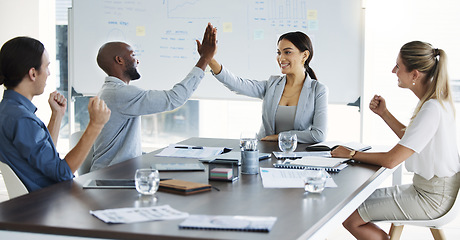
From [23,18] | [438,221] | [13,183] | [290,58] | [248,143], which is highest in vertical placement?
[23,18]

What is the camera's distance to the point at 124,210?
169 centimetres

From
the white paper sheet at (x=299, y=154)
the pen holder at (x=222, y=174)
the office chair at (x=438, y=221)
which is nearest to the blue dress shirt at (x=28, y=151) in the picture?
the pen holder at (x=222, y=174)

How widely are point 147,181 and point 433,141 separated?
1.41 m

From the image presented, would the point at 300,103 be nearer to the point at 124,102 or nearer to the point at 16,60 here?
the point at 124,102

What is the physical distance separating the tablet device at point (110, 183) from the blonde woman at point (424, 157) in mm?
1142

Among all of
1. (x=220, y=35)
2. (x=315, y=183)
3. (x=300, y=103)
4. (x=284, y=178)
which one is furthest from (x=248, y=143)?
(x=220, y=35)

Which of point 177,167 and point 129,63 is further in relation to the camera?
point 129,63

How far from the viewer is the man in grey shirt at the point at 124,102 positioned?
302cm

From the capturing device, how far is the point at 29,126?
7.11 feet

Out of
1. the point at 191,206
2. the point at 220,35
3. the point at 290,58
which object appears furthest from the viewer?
the point at 220,35

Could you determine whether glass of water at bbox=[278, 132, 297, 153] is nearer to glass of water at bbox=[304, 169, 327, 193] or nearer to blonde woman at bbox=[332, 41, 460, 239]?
blonde woman at bbox=[332, 41, 460, 239]

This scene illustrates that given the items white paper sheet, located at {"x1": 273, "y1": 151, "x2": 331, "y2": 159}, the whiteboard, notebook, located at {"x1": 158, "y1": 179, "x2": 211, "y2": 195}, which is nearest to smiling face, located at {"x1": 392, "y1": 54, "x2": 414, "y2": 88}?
white paper sheet, located at {"x1": 273, "y1": 151, "x2": 331, "y2": 159}

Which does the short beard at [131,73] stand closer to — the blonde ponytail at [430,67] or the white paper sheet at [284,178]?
the white paper sheet at [284,178]

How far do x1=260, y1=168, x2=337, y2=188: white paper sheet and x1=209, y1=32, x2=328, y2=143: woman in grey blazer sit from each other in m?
1.13
